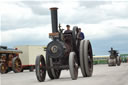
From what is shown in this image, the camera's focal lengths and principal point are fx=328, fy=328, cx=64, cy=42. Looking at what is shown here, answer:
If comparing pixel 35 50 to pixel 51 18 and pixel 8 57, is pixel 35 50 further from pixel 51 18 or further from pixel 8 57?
pixel 51 18

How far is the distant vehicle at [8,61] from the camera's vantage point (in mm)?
27280

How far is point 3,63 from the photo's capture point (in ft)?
89.7

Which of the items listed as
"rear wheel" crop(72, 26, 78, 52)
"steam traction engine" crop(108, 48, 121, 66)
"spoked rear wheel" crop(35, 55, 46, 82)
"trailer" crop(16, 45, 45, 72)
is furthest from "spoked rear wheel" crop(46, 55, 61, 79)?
"steam traction engine" crop(108, 48, 121, 66)

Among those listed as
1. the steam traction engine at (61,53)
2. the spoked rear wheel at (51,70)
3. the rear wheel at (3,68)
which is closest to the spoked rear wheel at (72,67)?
the steam traction engine at (61,53)

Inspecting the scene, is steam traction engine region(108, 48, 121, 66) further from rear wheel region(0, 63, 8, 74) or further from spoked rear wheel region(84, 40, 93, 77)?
spoked rear wheel region(84, 40, 93, 77)

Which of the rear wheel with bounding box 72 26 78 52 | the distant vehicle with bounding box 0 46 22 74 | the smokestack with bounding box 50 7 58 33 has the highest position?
the smokestack with bounding box 50 7 58 33

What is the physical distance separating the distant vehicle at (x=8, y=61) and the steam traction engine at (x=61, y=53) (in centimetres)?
1378

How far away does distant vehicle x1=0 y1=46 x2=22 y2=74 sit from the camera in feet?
89.5

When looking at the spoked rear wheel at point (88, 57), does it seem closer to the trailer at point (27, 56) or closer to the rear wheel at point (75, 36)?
the rear wheel at point (75, 36)

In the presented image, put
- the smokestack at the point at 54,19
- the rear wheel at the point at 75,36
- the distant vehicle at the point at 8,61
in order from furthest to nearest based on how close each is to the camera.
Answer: the distant vehicle at the point at 8,61 < the rear wheel at the point at 75,36 < the smokestack at the point at 54,19

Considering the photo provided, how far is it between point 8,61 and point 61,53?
15.9 metres

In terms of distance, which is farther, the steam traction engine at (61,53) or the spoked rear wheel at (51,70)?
the spoked rear wheel at (51,70)

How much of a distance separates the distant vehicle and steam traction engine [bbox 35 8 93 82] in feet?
45.2

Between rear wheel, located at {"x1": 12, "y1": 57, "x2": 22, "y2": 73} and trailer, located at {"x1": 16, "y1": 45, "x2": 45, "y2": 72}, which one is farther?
trailer, located at {"x1": 16, "y1": 45, "x2": 45, "y2": 72}
